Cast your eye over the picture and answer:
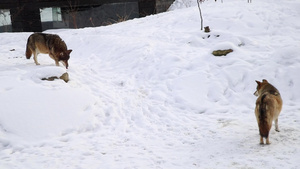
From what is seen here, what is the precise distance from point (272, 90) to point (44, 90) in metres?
4.79

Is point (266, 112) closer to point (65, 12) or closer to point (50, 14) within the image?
point (65, 12)

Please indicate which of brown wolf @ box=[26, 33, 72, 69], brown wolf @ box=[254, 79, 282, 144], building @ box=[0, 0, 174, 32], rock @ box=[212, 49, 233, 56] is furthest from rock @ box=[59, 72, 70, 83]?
building @ box=[0, 0, 174, 32]

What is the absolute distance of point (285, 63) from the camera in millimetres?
6961

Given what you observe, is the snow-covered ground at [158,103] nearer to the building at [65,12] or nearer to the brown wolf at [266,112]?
the brown wolf at [266,112]

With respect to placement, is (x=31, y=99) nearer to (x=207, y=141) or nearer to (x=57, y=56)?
(x=57, y=56)

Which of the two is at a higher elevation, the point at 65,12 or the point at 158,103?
the point at 65,12

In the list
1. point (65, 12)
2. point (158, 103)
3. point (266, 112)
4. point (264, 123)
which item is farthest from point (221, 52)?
point (65, 12)

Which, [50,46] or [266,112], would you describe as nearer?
[266,112]

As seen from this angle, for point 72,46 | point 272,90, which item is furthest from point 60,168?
point 72,46

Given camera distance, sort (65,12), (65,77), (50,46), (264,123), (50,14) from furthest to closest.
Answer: (65,12)
(50,14)
(50,46)
(65,77)
(264,123)

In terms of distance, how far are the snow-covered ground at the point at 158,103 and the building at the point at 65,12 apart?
703 centimetres

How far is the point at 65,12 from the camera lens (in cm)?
1745

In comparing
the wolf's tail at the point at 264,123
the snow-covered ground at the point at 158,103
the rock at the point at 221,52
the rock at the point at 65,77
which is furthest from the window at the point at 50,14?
the wolf's tail at the point at 264,123

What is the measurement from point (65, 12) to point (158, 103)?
13754 mm
